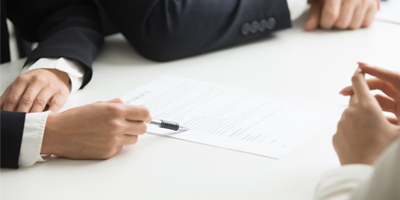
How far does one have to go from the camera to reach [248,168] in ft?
2.26

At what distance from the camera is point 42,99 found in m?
0.87

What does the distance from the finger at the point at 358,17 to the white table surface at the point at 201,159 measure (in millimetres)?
192

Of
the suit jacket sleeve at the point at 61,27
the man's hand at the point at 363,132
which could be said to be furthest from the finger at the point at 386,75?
the suit jacket sleeve at the point at 61,27

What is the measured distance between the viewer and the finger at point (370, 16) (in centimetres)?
135

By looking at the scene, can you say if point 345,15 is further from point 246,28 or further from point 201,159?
point 201,159

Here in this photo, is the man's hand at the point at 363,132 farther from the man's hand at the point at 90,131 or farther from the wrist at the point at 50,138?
the wrist at the point at 50,138

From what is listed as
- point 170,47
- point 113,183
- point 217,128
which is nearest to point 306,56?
point 170,47

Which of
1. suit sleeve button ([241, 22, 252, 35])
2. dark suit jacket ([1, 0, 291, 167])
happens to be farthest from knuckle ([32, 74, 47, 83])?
suit sleeve button ([241, 22, 252, 35])

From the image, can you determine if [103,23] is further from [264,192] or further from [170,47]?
[264,192]

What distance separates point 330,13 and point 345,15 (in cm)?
5

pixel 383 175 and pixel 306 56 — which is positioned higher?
pixel 383 175

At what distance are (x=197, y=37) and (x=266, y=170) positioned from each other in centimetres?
57

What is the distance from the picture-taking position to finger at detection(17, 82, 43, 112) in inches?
32.9

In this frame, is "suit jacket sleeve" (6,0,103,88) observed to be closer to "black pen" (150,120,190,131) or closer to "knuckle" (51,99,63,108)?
"knuckle" (51,99,63,108)
